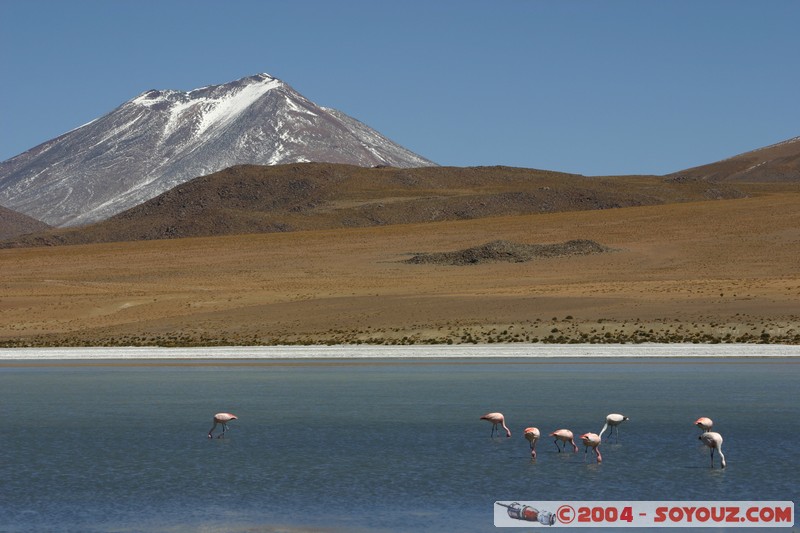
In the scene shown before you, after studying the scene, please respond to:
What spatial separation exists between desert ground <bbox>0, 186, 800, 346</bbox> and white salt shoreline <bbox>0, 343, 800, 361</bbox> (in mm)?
1741

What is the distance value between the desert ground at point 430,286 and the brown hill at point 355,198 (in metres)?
26.3

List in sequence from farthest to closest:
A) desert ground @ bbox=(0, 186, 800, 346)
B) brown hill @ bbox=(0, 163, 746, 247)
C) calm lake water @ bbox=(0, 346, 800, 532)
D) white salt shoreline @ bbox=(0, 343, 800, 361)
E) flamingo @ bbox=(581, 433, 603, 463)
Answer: brown hill @ bbox=(0, 163, 746, 247) → desert ground @ bbox=(0, 186, 800, 346) → white salt shoreline @ bbox=(0, 343, 800, 361) → flamingo @ bbox=(581, 433, 603, 463) → calm lake water @ bbox=(0, 346, 800, 532)

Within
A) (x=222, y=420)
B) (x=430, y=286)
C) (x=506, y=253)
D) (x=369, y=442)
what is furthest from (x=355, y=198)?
(x=369, y=442)

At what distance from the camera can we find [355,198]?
16188cm

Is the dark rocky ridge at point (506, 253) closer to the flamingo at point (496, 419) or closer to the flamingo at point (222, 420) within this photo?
the flamingo at point (222, 420)

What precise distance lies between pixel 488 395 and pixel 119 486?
11849mm

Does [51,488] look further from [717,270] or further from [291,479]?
[717,270]

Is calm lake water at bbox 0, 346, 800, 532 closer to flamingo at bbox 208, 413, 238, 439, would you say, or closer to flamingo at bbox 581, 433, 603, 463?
flamingo at bbox 581, 433, 603, 463

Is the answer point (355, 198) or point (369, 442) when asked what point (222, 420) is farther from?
point (355, 198)

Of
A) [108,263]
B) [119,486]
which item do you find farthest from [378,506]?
[108,263]

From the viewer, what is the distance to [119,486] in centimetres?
1639

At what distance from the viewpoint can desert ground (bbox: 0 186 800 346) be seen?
44500 mm

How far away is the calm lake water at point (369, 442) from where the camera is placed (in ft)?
48.6

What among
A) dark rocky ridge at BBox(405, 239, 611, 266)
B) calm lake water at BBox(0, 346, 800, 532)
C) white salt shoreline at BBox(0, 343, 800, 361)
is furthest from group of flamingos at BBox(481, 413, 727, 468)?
dark rocky ridge at BBox(405, 239, 611, 266)
